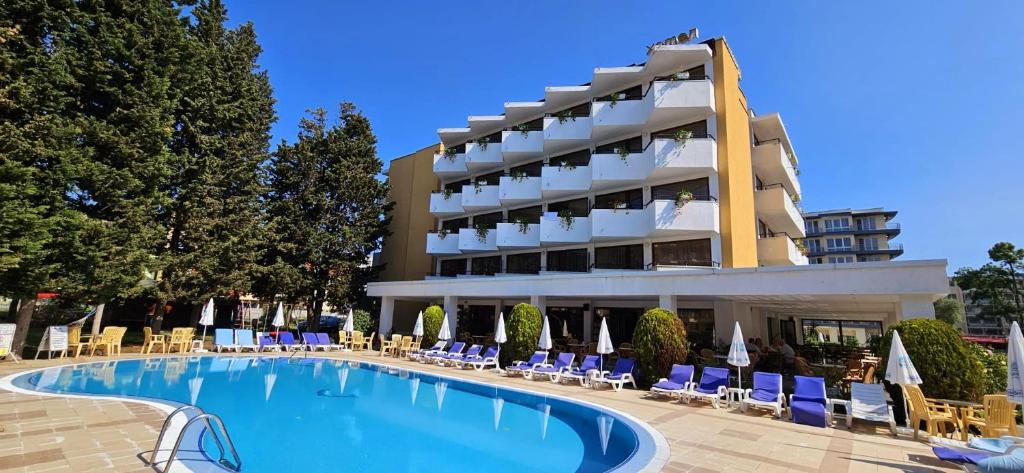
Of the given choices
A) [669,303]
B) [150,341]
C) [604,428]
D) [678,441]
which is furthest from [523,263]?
[678,441]

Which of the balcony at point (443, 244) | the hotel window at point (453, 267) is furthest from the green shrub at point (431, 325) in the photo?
the hotel window at point (453, 267)

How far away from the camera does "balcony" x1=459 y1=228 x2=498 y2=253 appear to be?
2703 cm

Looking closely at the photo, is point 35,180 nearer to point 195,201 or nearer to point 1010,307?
point 195,201

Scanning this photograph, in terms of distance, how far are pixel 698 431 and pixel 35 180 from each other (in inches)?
809

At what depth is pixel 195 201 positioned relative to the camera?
22.2 meters

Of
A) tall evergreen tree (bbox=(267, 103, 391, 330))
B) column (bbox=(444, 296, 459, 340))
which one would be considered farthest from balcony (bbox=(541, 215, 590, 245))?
tall evergreen tree (bbox=(267, 103, 391, 330))

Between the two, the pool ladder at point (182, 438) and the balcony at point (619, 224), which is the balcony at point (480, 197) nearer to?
the balcony at point (619, 224)

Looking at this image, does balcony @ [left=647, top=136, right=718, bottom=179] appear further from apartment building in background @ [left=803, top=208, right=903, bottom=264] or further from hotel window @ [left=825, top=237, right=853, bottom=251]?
hotel window @ [left=825, top=237, right=853, bottom=251]

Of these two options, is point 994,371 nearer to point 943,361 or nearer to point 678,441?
point 943,361

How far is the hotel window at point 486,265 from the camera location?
28328 mm

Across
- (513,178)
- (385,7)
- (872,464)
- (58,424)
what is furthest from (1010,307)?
(58,424)

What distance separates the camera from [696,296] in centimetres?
1659

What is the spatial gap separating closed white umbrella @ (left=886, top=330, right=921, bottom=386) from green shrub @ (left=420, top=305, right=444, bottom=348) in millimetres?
16770

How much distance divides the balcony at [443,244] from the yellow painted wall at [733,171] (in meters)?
15.8
